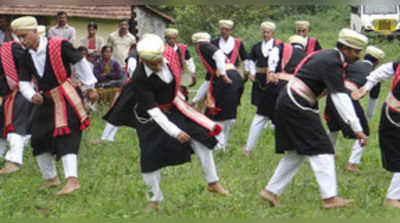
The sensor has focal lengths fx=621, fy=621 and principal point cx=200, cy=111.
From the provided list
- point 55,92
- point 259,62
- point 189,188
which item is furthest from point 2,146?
point 259,62

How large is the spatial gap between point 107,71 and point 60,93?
19.3 feet

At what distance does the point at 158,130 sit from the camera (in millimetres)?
5887

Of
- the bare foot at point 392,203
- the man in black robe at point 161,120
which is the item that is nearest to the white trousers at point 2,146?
the man in black robe at point 161,120

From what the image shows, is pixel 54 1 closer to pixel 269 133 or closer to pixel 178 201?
pixel 178 201

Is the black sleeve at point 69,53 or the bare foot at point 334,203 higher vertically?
the black sleeve at point 69,53

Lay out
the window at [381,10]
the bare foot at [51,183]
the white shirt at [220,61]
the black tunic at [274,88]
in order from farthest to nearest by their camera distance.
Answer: the window at [381,10]
the white shirt at [220,61]
the black tunic at [274,88]
the bare foot at [51,183]

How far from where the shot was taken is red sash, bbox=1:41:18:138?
7.71 metres

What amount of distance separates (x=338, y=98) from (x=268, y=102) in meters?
3.08

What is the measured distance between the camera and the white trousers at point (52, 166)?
670 centimetres

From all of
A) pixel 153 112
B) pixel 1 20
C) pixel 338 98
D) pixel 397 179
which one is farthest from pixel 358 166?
pixel 1 20

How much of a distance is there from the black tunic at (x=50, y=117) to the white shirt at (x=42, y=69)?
0.15 feet

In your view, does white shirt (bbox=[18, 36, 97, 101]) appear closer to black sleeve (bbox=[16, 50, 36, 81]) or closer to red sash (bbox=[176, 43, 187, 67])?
black sleeve (bbox=[16, 50, 36, 81])

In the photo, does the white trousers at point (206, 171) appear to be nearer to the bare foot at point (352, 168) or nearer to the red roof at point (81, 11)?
the bare foot at point (352, 168)

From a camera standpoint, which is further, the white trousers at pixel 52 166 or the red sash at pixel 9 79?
the red sash at pixel 9 79
